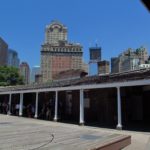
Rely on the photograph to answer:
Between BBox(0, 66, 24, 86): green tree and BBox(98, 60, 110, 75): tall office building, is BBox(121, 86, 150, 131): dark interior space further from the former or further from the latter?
BBox(0, 66, 24, 86): green tree

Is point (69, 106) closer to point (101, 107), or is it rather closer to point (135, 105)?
point (101, 107)

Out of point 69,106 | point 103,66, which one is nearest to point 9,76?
point 103,66

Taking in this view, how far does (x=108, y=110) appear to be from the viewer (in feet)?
59.3

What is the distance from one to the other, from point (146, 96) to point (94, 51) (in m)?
62.0

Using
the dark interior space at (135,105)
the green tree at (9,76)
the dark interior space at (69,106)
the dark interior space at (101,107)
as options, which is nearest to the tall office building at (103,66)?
the dark interior space at (69,106)

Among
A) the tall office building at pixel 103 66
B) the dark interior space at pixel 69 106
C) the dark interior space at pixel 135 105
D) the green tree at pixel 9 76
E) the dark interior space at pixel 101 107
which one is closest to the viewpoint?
the dark interior space at pixel 101 107

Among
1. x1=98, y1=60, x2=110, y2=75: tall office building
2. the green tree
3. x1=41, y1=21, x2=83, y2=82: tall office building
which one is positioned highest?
x1=41, y1=21, x2=83, y2=82: tall office building

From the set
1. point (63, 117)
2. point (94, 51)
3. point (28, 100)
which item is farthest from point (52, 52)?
point (63, 117)

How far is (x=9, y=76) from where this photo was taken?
58469 mm

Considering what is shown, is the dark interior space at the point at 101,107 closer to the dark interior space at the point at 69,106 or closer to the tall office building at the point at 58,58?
the dark interior space at the point at 69,106

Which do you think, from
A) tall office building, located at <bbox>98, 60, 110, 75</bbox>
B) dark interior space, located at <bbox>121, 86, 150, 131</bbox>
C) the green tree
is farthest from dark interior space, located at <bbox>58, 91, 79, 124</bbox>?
the green tree

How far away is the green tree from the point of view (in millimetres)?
58041

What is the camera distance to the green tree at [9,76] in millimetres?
58041

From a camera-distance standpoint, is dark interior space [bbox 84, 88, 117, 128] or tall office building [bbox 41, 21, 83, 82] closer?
dark interior space [bbox 84, 88, 117, 128]
